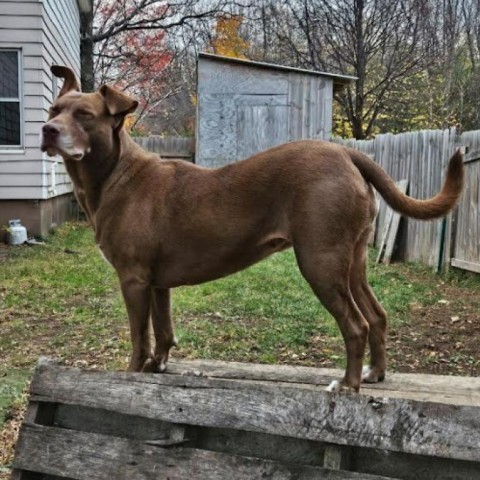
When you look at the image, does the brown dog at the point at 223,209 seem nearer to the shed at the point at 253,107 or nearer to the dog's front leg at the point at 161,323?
the dog's front leg at the point at 161,323

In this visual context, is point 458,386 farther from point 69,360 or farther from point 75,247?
point 75,247

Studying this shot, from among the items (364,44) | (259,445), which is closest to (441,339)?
(259,445)

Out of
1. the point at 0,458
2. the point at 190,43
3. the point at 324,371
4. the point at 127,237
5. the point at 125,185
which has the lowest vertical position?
the point at 0,458

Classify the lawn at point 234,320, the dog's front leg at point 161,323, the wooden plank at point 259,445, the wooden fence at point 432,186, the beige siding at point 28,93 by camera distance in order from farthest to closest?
the beige siding at point 28,93, the wooden fence at point 432,186, the lawn at point 234,320, the dog's front leg at point 161,323, the wooden plank at point 259,445

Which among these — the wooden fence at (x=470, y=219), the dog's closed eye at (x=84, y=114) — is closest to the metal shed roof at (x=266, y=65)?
the wooden fence at (x=470, y=219)

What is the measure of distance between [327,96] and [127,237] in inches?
552

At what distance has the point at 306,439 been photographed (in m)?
2.65

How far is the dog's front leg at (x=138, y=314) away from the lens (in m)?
3.25

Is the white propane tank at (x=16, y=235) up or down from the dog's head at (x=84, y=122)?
down

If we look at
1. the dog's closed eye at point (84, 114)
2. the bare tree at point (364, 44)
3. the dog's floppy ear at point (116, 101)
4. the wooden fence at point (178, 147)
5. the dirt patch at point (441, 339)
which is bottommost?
the dirt patch at point (441, 339)

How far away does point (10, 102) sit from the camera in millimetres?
11578

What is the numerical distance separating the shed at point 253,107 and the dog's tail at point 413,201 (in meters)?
13.4

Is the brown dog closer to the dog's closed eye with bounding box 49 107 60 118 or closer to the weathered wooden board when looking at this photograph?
the dog's closed eye with bounding box 49 107 60 118

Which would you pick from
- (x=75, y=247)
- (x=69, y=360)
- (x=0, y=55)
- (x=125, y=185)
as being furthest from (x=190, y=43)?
(x=125, y=185)
